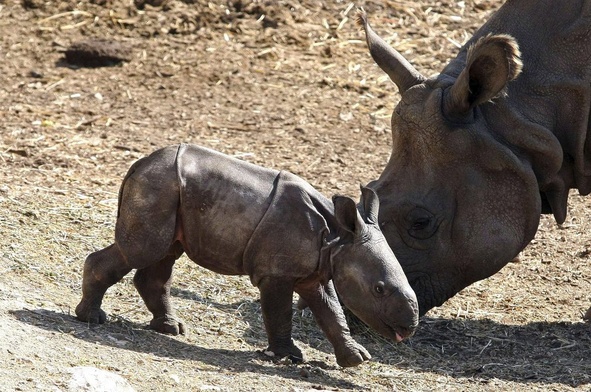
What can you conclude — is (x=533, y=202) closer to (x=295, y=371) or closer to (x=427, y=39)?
(x=295, y=371)

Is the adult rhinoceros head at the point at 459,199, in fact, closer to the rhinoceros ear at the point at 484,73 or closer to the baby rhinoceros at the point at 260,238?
the rhinoceros ear at the point at 484,73

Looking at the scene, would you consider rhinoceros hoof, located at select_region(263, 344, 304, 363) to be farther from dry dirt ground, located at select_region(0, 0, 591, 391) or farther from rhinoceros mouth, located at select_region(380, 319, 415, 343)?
rhinoceros mouth, located at select_region(380, 319, 415, 343)

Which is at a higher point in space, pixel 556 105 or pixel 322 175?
pixel 556 105

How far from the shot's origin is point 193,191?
6.65 metres

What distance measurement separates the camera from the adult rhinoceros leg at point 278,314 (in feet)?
21.6

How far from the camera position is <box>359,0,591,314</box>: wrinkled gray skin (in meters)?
7.78

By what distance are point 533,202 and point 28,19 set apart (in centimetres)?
864

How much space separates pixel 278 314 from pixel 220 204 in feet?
2.08

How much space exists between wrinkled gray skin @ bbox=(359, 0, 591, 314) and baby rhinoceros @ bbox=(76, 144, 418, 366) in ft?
3.83

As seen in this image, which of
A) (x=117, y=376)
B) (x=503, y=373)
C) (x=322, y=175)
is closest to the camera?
(x=117, y=376)

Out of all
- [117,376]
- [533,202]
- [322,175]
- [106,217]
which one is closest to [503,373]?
[533,202]

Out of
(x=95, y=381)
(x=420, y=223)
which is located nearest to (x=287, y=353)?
(x=95, y=381)

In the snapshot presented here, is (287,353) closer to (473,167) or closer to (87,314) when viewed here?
(87,314)

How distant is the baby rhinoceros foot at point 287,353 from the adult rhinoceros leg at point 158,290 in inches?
23.3
